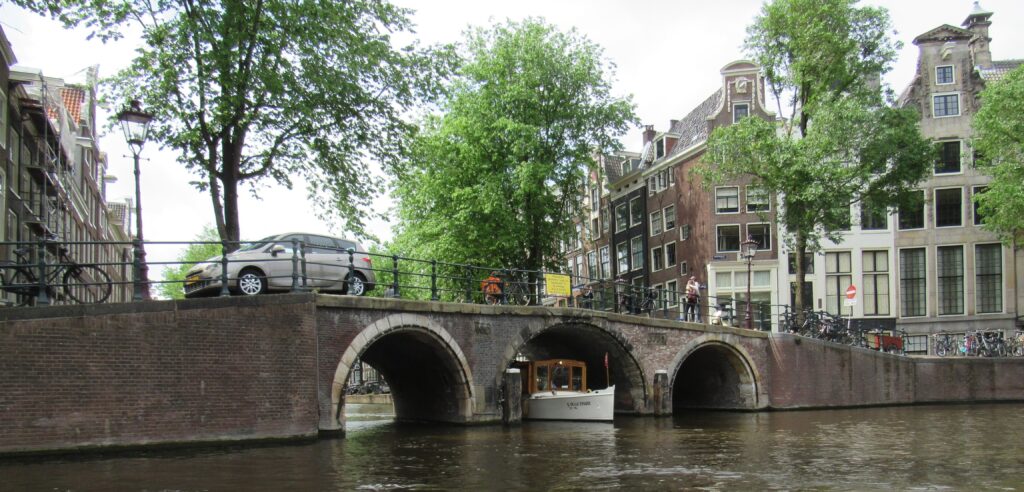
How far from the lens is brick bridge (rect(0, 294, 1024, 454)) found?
571 inches

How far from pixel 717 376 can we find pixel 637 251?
681 inches

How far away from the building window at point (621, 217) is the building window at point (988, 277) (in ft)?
51.8

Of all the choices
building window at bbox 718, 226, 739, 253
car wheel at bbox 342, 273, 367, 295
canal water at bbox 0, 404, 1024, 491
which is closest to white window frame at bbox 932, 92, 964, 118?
building window at bbox 718, 226, 739, 253

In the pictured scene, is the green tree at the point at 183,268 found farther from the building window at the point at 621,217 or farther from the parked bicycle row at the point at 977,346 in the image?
the parked bicycle row at the point at 977,346

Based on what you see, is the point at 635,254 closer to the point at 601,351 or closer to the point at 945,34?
the point at 945,34

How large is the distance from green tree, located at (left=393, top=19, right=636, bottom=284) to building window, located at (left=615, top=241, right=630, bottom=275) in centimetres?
1169

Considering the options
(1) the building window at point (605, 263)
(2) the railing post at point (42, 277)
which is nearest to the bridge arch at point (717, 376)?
(2) the railing post at point (42, 277)

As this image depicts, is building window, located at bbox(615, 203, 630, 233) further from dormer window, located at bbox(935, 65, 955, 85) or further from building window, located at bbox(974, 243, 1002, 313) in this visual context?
building window, located at bbox(974, 243, 1002, 313)

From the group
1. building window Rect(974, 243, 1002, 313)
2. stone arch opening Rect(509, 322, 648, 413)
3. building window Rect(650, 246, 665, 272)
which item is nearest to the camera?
stone arch opening Rect(509, 322, 648, 413)

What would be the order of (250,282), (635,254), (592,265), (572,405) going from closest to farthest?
(250,282), (572,405), (635,254), (592,265)

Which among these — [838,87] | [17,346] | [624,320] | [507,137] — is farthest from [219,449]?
[838,87]

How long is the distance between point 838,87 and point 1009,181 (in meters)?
6.51

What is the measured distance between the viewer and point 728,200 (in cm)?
4100

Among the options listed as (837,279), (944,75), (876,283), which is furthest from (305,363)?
(944,75)
